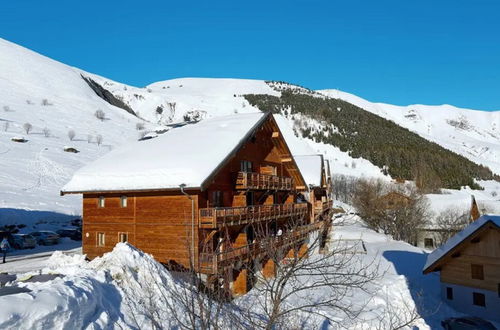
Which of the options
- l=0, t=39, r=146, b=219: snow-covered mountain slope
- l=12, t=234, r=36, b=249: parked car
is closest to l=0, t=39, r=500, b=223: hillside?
l=0, t=39, r=146, b=219: snow-covered mountain slope

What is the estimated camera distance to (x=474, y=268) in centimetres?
2372

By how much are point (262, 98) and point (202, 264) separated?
553ft

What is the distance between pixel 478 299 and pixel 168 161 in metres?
20.6

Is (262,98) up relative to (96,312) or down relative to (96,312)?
up

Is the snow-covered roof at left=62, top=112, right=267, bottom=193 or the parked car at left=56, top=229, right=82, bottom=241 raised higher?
the snow-covered roof at left=62, top=112, right=267, bottom=193

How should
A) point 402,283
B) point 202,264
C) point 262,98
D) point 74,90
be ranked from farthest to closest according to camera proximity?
point 262,98 → point 74,90 → point 402,283 → point 202,264

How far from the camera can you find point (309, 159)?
48938 mm

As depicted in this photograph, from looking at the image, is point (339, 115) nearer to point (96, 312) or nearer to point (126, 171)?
point (126, 171)

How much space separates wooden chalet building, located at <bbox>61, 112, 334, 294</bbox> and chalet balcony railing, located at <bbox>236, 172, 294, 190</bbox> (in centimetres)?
8

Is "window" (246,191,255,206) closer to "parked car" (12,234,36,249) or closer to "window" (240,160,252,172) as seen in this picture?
"window" (240,160,252,172)

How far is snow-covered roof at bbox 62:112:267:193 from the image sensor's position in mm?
21922

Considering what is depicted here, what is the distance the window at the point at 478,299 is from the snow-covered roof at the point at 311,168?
21793 millimetres

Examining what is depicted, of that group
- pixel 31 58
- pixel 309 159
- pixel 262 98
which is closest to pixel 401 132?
pixel 262 98

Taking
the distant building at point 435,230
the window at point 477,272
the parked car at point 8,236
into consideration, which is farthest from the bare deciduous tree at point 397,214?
the parked car at point 8,236
